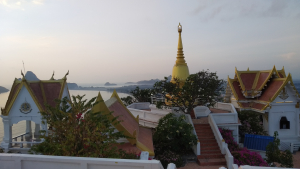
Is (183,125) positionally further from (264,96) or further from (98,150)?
(264,96)

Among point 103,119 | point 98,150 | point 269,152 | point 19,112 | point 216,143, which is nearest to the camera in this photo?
point 98,150

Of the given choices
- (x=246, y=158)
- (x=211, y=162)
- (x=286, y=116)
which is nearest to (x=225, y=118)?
(x=246, y=158)

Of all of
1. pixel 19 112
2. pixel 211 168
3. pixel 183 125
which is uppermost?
pixel 19 112

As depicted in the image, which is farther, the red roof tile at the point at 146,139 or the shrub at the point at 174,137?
the shrub at the point at 174,137

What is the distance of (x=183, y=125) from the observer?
11.3 meters

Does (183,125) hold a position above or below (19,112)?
below

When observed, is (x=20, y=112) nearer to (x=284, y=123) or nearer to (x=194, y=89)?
(x=194, y=89)

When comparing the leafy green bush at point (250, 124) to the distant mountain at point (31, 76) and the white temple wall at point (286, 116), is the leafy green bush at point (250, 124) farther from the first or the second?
the distant mountain at point (31, 76)

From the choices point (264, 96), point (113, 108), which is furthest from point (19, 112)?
point (264, 96)

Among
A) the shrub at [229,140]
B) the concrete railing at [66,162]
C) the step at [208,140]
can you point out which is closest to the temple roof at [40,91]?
the concrete railing at [66,162]

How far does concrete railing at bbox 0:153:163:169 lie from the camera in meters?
4.43

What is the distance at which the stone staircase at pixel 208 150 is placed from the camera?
1062cm

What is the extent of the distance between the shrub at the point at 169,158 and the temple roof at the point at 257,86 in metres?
8.07

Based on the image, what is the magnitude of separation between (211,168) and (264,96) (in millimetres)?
8350
